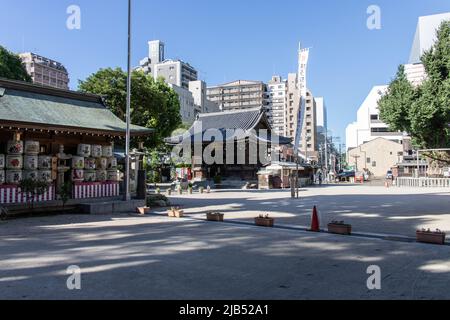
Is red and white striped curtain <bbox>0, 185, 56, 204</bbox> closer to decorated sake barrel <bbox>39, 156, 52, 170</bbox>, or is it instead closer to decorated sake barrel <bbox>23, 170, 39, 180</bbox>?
decorated sake barrel <bbox>23, 170, 39, 180</bbox>

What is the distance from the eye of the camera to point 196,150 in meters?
42.5

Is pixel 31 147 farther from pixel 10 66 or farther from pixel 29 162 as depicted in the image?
pixel 10 66

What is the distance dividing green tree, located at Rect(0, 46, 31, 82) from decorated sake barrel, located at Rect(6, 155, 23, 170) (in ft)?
74.1

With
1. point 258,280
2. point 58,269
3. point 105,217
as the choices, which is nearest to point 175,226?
point 105,217

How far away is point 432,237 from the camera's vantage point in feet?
31.0

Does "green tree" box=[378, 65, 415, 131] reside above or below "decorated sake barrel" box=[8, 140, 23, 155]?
above

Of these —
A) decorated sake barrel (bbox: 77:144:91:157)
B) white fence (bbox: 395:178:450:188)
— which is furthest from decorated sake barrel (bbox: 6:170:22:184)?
white fence (bbox: 395:178:450:188)

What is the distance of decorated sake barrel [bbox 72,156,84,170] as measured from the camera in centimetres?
1756

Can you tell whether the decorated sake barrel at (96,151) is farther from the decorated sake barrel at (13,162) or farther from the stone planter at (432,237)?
the stone planter at (432,237)

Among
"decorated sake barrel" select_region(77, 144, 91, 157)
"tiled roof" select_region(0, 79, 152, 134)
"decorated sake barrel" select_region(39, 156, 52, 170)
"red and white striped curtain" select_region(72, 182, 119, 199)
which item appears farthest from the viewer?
"decorated sake barrel" select_region(77, 144, 91, 157)

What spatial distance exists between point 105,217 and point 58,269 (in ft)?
27.9
